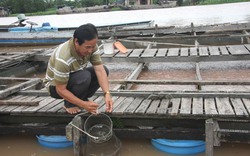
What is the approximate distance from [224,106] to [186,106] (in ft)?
1.41

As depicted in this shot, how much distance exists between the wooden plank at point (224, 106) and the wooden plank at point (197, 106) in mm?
193

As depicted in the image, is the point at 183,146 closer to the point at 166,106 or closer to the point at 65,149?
the point at 166,106

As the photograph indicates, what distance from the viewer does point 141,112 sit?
3.35 m

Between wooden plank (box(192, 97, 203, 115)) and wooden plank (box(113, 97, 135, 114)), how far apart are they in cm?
81

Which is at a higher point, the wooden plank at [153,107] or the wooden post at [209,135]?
the wooden plank at [153,107]

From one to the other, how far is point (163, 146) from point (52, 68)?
162 cm

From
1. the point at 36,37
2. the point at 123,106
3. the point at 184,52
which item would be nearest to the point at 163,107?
the point at 123,106

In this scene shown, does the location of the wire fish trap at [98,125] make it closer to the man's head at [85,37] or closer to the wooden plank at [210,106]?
the man's head at [85,37]

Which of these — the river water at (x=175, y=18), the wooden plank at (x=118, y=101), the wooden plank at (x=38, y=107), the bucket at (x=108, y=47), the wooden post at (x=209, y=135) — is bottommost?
the wooden post at (x=209, y=135)

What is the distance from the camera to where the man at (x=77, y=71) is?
2.76m

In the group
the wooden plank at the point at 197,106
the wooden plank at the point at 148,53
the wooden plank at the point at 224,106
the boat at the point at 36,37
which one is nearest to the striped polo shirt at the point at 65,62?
the wooden plank at the point at 197,106

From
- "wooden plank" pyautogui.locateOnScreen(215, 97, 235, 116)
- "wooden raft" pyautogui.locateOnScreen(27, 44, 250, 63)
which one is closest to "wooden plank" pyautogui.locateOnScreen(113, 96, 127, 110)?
"wooden plank" pyautogui.locateOnScreen(215, 97, 235, 116)

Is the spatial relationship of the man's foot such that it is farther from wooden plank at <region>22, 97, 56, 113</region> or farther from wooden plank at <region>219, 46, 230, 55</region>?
wooden plank at <region>219, 46, 230, 55</region>

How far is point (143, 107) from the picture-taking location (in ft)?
11.5
